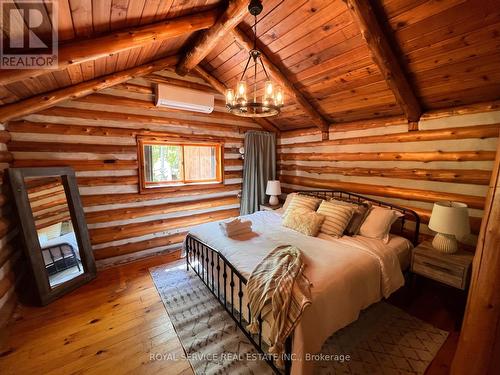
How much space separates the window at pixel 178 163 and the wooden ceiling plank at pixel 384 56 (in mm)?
2890

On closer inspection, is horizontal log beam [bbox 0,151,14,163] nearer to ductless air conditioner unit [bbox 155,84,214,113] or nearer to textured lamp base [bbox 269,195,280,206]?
ductless air conditioner unit [bbox 155,84,214,113]

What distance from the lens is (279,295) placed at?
1574mm

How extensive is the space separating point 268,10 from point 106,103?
2.56 m

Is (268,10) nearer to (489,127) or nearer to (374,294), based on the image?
(489,127)

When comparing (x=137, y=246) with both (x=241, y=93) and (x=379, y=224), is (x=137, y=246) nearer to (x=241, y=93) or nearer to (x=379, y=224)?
(x=241, y=93)

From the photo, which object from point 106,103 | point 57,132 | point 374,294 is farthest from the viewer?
point 106,103

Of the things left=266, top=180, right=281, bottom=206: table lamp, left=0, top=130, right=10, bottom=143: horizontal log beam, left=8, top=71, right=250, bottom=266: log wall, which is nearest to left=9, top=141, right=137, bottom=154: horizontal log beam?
left=8, top=71, right=250, bottom=266: log wall

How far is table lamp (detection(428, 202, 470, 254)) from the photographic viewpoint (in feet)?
7.01

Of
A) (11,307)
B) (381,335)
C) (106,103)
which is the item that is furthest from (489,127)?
(11,307)

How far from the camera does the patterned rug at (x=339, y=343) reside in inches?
71.0

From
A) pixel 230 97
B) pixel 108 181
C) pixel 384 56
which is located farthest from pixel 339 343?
pixel 108 181

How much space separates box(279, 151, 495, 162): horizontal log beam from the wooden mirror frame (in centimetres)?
391

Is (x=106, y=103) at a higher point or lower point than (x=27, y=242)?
higher

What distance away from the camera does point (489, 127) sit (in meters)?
2.34
